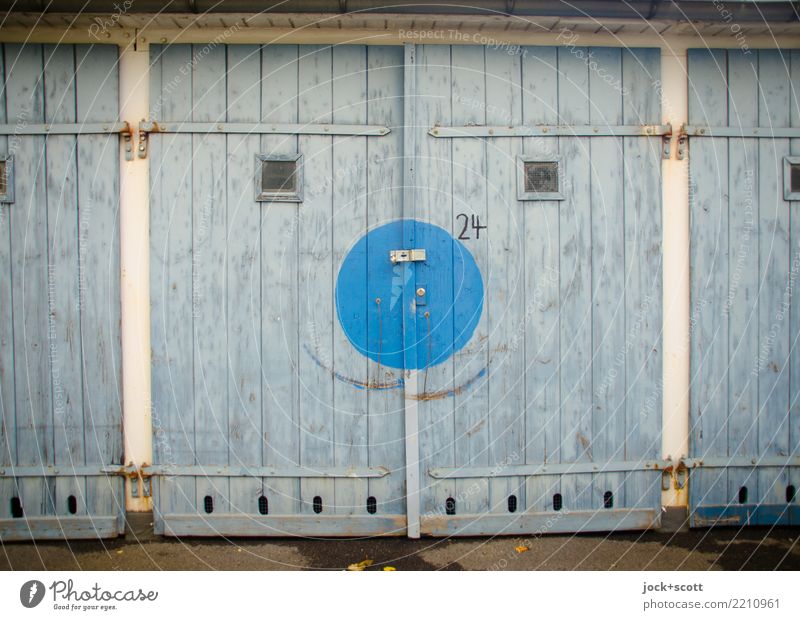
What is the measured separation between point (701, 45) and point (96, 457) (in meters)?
4.65

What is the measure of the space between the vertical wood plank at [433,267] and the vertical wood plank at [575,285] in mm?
726

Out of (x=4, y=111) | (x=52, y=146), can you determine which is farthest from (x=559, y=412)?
(x=4, y=111)

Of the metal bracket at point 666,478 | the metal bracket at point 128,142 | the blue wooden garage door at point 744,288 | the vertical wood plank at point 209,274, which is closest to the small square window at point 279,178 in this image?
the vertical wood plank at point 209,274

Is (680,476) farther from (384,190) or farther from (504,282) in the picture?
(384,190)

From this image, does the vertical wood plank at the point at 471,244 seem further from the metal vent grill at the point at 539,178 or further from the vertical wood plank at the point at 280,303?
the vertical wood plank at the point at 280,303

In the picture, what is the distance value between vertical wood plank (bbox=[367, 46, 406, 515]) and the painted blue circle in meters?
0.03

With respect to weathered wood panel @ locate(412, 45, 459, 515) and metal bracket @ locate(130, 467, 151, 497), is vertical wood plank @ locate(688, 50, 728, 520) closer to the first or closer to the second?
weathered wood panel @ locate(412, 45, 459, 515)

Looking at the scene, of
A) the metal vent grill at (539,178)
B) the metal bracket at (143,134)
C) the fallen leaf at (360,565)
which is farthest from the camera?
the metal vent grill at (539,178)

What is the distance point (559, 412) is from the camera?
4348mm

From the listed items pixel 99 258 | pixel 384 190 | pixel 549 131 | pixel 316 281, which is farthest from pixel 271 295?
pixel 549 131

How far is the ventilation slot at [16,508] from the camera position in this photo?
4277 millimetres

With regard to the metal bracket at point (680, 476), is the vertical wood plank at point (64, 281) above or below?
above

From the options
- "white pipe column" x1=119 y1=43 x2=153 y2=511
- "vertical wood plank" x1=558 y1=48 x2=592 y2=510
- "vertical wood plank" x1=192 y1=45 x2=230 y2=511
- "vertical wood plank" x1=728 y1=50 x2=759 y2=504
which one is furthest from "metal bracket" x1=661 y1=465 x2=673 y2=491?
"white pipe column" x1=119 y1=43 x2=153 y2=511

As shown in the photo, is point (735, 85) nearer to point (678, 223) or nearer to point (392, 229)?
point (678, 223)
